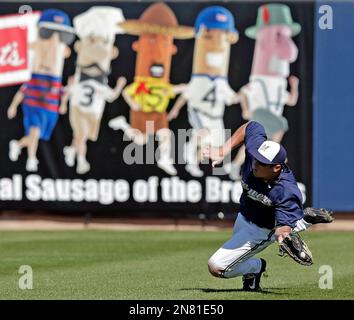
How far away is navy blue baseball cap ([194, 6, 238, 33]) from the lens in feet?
72.4

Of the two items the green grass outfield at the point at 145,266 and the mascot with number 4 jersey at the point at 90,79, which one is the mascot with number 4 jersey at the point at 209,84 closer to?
the mascot with number 4 jersey at the point at 90,79

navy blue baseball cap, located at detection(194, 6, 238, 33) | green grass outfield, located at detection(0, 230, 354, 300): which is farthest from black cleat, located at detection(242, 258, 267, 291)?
navy blue baseball cap, located at detection(194, 6, 238, 33)

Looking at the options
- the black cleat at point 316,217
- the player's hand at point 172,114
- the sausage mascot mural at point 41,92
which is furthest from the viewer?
the sausage mascot mural at point 41,92

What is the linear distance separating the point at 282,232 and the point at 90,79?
12.7 meters

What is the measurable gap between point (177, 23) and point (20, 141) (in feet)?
13.8

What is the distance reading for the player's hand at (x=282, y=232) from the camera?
397 inches

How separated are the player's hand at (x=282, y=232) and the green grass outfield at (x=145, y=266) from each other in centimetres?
78

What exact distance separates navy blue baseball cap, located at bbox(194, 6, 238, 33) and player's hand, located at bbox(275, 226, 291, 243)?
40.7ft

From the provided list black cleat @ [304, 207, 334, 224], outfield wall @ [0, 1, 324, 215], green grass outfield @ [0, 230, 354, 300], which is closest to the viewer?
black cleat @ [304, 207, 334, 224]

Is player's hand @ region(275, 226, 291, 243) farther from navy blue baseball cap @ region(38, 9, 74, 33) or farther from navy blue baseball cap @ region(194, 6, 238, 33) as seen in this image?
navy blue baseball cap @ region(38, 9, 74, 33)

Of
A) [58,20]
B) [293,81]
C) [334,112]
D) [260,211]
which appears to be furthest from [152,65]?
[260,211]

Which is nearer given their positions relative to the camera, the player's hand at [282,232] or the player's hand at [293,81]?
the player's hand at [282,232]

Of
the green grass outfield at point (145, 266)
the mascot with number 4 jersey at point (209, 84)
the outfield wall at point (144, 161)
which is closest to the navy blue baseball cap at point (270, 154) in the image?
the green grass outfield at point (145, 266)
